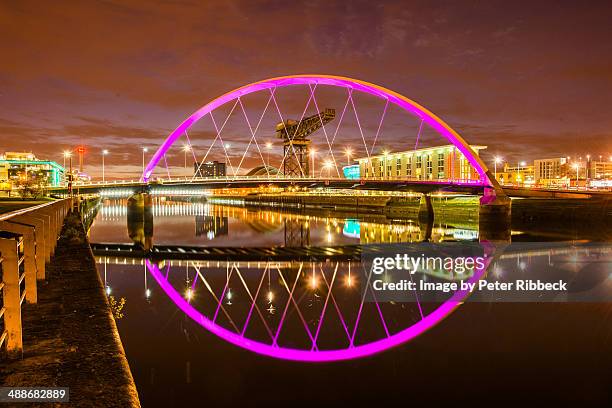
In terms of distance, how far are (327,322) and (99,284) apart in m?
6.40

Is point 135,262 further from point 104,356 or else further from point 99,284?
point 104,356

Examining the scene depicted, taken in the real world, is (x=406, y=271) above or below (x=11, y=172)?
below

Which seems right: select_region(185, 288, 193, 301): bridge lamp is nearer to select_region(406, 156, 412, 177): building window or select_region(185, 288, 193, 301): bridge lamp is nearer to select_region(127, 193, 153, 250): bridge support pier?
select_region(127, 193, 153, 250): bridge support pier

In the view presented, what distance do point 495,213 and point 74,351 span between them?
47376mm

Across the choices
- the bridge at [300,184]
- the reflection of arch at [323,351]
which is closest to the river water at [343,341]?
the reflection of arch at [323,351]

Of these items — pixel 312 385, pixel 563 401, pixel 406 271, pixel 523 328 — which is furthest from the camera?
pixel 406 271

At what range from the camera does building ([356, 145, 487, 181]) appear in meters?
83.8

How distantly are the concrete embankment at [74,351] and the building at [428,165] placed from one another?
64.6 m

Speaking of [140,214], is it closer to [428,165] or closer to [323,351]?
[323,351]

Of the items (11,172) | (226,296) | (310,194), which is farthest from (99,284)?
(11,172)

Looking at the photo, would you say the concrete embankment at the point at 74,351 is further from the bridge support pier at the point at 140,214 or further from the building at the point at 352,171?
the building at the point at 352,171

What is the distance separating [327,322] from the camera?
12281mm

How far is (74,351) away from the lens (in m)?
6.49

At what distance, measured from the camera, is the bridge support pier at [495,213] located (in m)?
45.4
